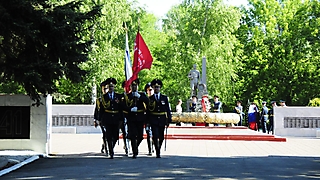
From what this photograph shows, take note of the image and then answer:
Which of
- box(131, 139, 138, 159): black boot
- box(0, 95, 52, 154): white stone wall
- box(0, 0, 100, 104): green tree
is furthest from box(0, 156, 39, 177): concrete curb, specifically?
box(131, 139, 138, 159): black boot

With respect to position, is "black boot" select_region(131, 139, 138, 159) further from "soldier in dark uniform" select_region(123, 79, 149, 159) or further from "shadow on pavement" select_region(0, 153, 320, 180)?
"shadow on pavement" select_region(0, 153, 320, 180)

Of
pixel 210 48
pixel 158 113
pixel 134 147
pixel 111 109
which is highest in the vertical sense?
pixel 210 48

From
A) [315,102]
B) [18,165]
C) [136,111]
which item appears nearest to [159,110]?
[136,111]

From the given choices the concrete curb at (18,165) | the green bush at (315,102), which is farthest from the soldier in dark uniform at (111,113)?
the green bush at (315,102)

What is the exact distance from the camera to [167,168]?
→ 41.2 ft

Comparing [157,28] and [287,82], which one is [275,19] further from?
[157,28]

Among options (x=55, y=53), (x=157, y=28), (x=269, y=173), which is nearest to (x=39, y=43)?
(x=55, y=53)

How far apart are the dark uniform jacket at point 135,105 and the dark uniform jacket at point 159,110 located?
141 millimetres

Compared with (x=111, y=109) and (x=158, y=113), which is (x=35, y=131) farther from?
(x=158, y=113)

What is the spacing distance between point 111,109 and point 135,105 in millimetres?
585

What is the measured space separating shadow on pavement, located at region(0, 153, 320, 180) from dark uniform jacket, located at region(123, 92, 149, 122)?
38.2 inches

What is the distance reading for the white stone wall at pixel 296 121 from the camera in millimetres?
30880

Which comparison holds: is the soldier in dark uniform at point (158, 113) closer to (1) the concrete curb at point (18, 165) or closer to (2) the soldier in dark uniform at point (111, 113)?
(2) the soldier in dark uniform at point (111, 113)

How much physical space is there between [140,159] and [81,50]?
9.26ft
